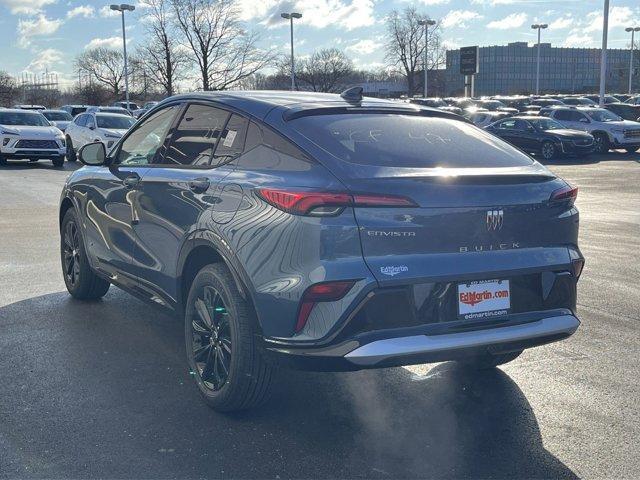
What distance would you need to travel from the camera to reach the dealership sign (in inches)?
2168

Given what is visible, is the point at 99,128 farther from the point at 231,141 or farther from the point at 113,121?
the point at 231,141

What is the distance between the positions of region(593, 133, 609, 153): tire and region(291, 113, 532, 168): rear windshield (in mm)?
25534

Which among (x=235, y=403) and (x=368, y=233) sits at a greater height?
(x=368, y=233)

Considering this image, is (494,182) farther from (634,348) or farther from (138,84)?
(138,84)

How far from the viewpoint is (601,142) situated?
28.1m

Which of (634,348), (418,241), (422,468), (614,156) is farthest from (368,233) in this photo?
(614,156)

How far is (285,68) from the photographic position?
68125mm

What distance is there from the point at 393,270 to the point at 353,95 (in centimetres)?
Result: 158

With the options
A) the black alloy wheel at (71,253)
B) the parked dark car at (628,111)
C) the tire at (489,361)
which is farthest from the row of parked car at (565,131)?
the tire at (489,361)

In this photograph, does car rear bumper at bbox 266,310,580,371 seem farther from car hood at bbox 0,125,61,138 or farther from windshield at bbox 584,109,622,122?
windshield at bbox 584,109,622,122

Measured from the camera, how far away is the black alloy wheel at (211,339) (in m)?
3.96

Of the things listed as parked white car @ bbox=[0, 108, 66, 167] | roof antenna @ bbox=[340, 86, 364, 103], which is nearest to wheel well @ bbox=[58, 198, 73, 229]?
roof antenna @ bbox=[340, 86, 364, 103]

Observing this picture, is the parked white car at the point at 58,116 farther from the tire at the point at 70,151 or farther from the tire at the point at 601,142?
the tire at the point at 601,142

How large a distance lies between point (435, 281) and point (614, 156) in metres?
26.4
